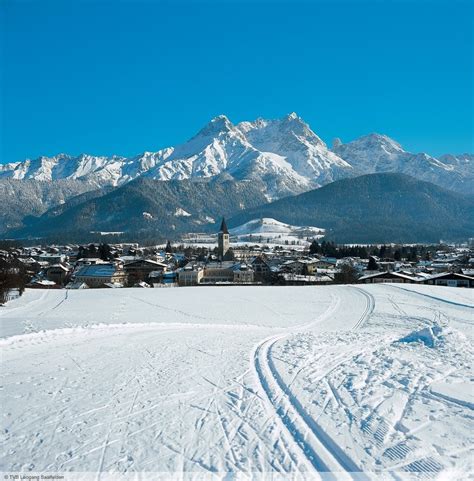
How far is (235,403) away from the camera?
7.30 meters

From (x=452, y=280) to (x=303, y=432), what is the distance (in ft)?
137

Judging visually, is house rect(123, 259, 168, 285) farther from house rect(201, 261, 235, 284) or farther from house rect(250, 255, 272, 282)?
house rect(250, 255, 272, 282)

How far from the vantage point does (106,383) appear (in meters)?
8.52

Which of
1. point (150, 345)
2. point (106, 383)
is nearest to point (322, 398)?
point (106, 383)

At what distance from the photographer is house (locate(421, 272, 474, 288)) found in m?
41.8

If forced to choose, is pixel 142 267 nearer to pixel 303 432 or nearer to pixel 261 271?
pixel 261 271

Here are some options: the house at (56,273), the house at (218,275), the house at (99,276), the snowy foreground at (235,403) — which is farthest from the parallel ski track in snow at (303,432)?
the house at (56,273)

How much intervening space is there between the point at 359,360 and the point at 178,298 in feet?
63.9

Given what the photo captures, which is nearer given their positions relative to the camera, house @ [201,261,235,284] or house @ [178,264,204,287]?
house @ [178,264,204,287]

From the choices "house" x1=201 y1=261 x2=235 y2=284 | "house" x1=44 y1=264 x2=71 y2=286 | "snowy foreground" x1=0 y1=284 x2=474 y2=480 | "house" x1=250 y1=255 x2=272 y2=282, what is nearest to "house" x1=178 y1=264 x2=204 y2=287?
"house" x1=201 y1=261 x2=235 y2=284

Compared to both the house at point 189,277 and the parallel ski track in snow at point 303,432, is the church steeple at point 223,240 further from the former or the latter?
the parallel ski track in snow at point 303,432

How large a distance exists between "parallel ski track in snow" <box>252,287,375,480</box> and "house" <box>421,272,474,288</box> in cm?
3758

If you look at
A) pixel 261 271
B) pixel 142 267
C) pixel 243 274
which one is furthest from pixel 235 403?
pixel 142 267

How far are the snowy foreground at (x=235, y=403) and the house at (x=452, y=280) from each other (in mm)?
31180
